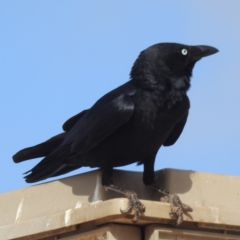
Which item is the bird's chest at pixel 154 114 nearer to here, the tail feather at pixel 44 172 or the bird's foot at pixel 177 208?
the bird's foot at pixel 177 208

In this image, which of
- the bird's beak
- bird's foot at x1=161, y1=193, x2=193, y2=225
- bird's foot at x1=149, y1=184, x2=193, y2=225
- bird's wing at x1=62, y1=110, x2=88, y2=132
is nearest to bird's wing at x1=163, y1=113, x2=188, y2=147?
the bird's beak

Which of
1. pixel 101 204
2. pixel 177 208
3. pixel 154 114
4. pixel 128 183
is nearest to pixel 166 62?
pixel 154 114

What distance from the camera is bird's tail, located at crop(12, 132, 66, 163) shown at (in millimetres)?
7561

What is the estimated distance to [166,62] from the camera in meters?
6.86

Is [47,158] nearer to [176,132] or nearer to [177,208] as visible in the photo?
[176,132]

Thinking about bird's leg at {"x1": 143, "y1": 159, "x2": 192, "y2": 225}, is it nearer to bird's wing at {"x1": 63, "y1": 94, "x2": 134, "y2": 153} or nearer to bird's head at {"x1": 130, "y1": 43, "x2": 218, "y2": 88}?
bird's wing at {"x1": 63, "y1": 94, "x2": 134, "y2": 153}

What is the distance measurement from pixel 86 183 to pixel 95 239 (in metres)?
1.24

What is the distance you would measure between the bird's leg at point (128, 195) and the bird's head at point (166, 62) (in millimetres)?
1096

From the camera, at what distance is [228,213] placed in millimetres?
5211

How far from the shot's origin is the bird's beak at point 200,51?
7012mm

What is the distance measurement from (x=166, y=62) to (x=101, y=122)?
1.03 metres

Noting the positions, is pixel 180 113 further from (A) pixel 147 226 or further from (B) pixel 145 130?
(A) pixel 147 226

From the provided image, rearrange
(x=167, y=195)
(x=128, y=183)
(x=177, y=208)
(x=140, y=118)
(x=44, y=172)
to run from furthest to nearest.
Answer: (x=44, y=172), (x=128, y=183), (x=140, y=118), (x=167, y=195), (x=177, y=208)

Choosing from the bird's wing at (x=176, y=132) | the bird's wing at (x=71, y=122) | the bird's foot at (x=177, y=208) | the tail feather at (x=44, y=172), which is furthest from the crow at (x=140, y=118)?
the bird's foot at (x=177, y=208)
